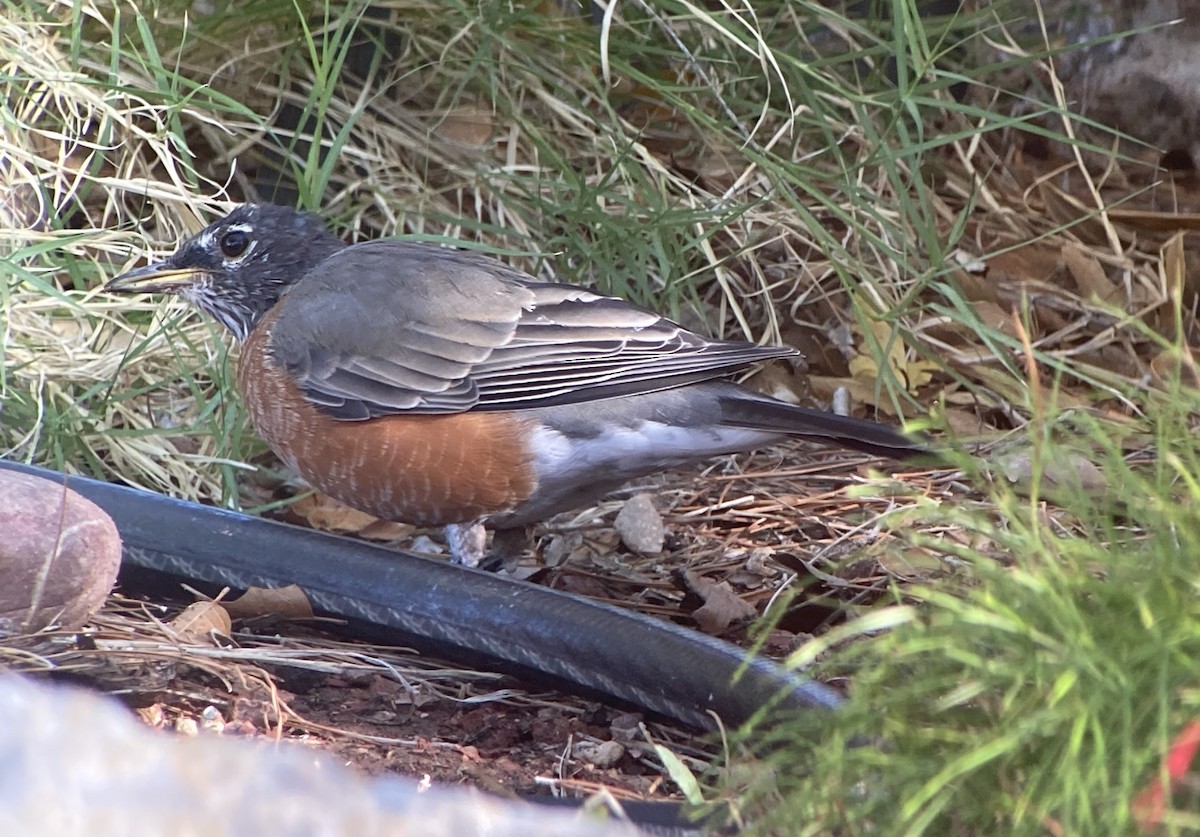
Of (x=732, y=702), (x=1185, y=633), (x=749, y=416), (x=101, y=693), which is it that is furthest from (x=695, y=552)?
(x=1185, y=633)

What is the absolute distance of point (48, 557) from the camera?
2.57m

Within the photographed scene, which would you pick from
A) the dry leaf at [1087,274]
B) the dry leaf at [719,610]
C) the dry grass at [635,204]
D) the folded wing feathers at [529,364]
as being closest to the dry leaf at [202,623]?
the folded wing feathers at [529,364]

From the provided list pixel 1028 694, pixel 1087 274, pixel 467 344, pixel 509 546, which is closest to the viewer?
pixel 1028 694

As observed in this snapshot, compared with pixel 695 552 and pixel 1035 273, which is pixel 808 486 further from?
pixel 1035 273

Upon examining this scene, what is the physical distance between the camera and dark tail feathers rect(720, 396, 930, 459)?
3.03m

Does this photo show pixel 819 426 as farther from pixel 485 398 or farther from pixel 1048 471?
pixel 485 398

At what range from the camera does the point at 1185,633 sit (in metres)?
1.35

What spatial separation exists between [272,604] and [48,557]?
565 mm

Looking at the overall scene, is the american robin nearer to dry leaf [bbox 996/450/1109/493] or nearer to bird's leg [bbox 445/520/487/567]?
bird's leg [bbox 445/520/487/567]

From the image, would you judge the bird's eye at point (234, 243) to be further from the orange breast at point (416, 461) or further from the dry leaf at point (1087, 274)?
the dry leaf at point (1087, 274)

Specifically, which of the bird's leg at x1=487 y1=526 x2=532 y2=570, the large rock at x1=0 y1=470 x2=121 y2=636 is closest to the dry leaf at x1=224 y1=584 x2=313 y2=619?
the large rock at x1=0 y1=470 x2=121 y2=636

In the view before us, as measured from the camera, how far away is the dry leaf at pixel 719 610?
3.12 m

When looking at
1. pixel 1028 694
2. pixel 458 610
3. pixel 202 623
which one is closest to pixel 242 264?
pixel 202 623

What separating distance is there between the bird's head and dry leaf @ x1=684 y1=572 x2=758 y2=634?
143 cm
